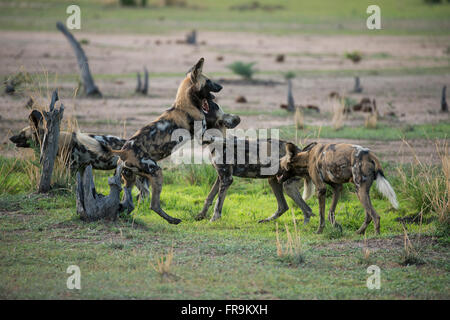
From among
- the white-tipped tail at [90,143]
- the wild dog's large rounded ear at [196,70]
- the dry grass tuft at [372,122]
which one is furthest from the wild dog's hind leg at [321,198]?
the dry grass tuft at [372,122]

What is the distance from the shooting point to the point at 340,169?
8.58m

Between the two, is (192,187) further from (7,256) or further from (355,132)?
(355,132)

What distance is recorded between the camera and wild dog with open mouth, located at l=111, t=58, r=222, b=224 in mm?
8852

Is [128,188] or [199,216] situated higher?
[128,188]

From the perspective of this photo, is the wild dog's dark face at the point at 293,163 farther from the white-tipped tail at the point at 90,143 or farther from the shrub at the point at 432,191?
the white-tipped tail at the point at 90,143

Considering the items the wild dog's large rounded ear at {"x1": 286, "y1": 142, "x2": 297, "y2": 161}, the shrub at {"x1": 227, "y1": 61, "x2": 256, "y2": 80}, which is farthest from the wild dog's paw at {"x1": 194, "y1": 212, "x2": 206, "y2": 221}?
the shrub at {"x1": 227, "y1": 61, "x2": 256, "y2": 80}

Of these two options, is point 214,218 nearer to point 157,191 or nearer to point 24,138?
point 157,191

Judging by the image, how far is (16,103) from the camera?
64.8 ft

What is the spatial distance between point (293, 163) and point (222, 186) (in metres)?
1.12

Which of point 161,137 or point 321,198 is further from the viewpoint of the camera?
point 161,137

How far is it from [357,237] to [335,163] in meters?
1.02

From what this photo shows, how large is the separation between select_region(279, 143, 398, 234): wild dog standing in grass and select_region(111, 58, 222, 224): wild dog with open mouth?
4.79 feet

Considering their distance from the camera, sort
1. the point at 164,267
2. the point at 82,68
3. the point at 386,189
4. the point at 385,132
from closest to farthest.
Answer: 1. the point at 164,267
2. the point at 386,189
3. the point at 385,132
4. the point at 82,68

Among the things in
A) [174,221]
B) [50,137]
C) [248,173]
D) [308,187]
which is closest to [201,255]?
[174,221]
